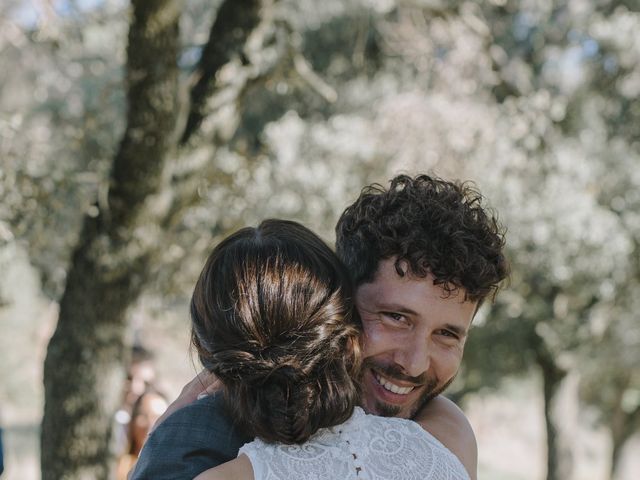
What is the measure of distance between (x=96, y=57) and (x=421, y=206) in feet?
47.2

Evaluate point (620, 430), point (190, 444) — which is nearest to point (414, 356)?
point (190, 444)

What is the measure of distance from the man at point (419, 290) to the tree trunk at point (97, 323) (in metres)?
3.32

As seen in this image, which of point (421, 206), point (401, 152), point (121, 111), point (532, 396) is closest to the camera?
point (421, 206)

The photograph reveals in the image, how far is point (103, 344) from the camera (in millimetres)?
5535

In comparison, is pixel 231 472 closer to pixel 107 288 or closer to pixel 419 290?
pixel 419 290

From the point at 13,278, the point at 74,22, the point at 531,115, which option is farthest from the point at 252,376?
the point at 13,278

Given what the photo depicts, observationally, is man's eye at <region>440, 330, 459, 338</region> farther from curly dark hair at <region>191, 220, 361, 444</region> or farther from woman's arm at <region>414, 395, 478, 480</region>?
curly dark hair at <region>191, 220, 361, 444</region>

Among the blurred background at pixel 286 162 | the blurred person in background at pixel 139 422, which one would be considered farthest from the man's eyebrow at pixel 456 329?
the blurred person in background at pixel 139 422

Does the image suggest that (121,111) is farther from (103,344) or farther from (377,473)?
(377,473)

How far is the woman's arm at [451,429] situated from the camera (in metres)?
2.10

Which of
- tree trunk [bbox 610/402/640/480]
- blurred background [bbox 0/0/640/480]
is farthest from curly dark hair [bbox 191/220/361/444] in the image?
tree trunk [bbox 610/402/640/480]

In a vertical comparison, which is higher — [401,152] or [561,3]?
[561,3]

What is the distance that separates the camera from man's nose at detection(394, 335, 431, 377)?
2.09 meters

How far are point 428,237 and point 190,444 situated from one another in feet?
2.30
